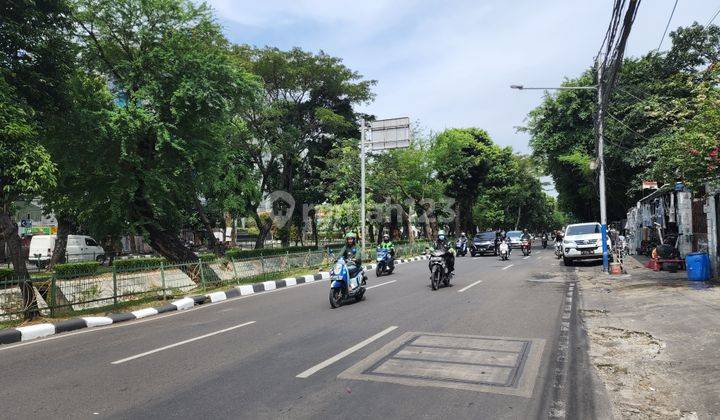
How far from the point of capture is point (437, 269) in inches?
527

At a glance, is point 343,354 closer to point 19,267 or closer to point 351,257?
point 351,257

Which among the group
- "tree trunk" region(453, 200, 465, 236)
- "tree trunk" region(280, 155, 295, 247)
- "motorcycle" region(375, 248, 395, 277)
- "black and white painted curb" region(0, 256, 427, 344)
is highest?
"tree trunk" region(280, 155, 295, 247)

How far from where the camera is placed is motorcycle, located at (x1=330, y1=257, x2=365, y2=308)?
35.3 feet

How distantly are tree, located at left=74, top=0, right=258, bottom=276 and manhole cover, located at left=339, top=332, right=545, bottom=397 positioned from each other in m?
11.4

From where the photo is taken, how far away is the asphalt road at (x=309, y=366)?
455 centimetres

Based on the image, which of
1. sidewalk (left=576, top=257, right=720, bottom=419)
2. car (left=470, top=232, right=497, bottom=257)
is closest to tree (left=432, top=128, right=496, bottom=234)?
car (left=470, top=232, right=497, bottom=257)

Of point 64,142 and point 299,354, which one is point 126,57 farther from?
point 299,354

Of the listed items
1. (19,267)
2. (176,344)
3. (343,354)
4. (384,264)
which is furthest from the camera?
(384,264)

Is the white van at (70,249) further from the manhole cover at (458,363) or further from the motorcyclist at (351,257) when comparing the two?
the manhole cover at (458,363)

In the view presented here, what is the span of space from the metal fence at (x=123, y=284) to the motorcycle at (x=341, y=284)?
5.85 metres

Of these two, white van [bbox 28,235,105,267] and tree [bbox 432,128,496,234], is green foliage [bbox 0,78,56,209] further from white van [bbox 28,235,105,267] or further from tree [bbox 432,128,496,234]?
tree [bbox 432,128,496,234]

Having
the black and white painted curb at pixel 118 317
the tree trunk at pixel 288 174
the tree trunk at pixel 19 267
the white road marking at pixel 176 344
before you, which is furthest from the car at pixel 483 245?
the tree trunk at pixel 19 267

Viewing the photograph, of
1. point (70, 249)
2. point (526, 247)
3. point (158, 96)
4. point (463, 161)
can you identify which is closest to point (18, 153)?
point (158, 96)

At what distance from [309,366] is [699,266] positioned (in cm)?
1224
